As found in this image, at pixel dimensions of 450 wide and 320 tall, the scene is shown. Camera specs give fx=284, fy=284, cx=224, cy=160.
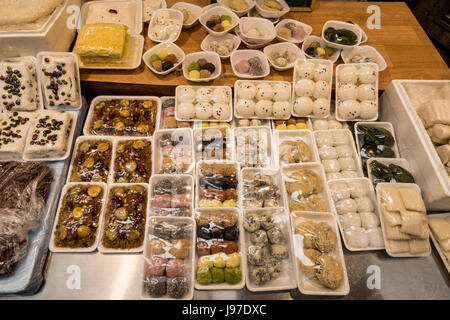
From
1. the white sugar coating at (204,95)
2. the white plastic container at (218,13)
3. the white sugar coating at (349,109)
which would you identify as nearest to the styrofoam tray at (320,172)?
the white sugar coating at (349,109)

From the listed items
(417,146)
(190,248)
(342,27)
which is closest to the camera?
(190,248)

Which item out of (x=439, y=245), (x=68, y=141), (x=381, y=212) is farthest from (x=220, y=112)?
(x=439, y=245)

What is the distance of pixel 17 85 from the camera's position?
2.70 metres

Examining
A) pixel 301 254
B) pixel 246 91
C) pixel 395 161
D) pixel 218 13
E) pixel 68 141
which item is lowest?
pixel 301 254

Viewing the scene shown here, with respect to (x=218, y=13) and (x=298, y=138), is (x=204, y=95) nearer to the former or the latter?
(x=298, y=138)

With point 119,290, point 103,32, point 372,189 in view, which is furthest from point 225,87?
point 119,290

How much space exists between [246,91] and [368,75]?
1274 mm

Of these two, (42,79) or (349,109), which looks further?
(349,109)

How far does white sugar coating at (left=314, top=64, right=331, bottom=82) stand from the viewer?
9.66 ft

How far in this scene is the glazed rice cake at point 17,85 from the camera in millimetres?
2678

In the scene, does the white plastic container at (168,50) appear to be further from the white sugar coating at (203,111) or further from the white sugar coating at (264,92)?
the white sugar coating at (264,92)

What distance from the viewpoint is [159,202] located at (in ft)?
7.79

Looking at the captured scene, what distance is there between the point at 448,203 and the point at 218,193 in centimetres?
191
